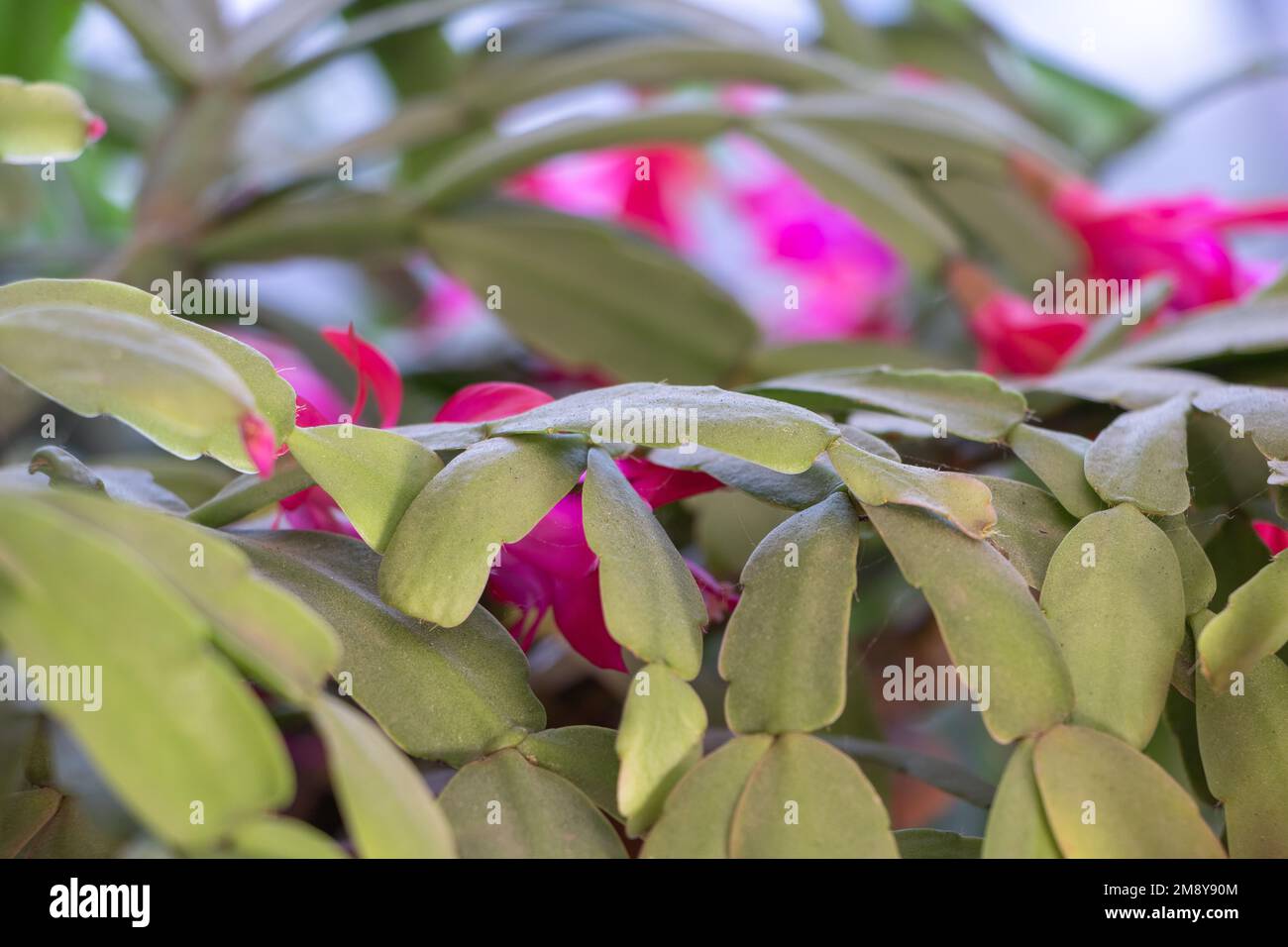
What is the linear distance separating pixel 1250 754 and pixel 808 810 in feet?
0.50

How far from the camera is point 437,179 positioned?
0.76 m

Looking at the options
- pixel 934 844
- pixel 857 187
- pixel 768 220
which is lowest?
pixel 934 844

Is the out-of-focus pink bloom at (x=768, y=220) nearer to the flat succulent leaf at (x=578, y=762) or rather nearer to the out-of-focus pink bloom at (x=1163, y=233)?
the out-of-focus pink bloom at (x=1163, y=233)

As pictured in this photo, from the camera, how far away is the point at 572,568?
43cm

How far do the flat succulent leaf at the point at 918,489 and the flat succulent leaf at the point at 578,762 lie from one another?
12cm

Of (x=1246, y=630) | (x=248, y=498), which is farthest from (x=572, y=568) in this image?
(x=1246, y=630)

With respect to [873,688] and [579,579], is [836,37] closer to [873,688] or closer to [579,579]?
[873,688]

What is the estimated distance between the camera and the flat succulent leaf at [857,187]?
753mm

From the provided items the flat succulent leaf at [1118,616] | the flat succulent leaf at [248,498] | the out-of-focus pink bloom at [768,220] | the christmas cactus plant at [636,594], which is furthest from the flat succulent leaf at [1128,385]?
the out-of-focus pink bloom at [768,220]

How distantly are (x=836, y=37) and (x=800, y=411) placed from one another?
772mm

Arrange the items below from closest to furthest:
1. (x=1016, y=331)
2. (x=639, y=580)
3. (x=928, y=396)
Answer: (x=639, y=580) < (x=928, y=396) < (x=1016, y=331)

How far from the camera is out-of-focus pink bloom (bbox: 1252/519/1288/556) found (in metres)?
0.45

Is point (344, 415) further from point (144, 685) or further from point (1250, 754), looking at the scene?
point (1250, 754)

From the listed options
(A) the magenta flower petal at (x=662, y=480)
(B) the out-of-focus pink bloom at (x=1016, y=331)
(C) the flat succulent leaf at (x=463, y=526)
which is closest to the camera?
(C) the flat succulent leaf at (x=463, y=526)
